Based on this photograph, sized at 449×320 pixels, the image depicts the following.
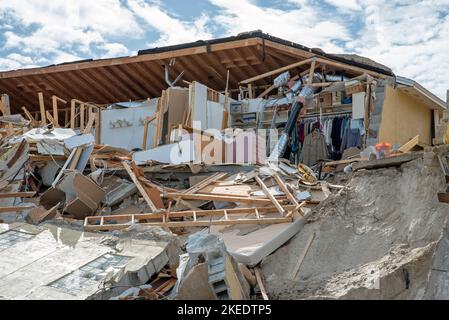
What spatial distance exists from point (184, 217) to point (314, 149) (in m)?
5.94

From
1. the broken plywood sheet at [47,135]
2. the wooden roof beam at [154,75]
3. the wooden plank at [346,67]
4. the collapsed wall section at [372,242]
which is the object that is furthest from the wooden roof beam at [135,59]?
the collapsed wall section at [372,242]

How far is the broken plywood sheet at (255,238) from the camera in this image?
6.35 m

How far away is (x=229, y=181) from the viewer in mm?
9914

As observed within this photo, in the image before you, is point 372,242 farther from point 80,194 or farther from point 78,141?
point 78,141

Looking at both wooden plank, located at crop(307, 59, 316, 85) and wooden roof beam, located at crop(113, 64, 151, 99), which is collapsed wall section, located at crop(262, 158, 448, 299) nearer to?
wooden plank, located at crop(307, 59, 316, 85)

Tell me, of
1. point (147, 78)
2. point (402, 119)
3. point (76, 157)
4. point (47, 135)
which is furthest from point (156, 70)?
point (402, 119)

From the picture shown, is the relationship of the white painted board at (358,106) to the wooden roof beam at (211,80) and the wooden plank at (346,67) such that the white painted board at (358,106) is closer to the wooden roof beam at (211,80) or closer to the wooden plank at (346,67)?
the wooden plank at (346,67)

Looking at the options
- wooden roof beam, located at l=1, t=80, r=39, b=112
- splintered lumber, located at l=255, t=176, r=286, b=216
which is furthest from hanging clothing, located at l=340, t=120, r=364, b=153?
wooden roof beam, located at l=1, t=80, r=39, b=112

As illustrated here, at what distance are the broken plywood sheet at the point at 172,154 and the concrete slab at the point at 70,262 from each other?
3874 millimetres

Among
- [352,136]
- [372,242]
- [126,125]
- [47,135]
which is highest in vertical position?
[126,125]

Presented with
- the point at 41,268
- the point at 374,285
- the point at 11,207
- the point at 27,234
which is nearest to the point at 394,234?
the point at 374,285

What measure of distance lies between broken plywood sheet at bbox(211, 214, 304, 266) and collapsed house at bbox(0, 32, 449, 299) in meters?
0.03

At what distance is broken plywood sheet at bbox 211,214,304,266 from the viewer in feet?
20.8
